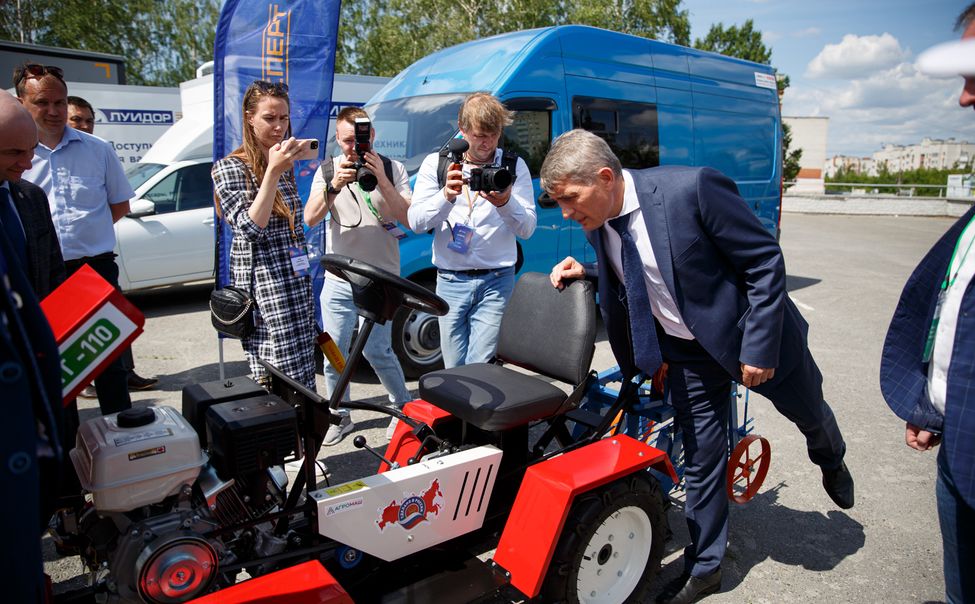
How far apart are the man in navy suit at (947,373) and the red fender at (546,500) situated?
3.05 ft

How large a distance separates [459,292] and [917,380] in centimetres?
218

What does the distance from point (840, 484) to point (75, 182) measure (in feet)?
15.1

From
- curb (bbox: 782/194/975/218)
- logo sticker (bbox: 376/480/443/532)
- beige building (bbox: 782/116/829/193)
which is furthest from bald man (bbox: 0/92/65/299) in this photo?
beige building (bbox: 782/116/829/193)

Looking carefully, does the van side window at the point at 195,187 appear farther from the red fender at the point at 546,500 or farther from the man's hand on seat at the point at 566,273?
the red fender at the point at 546,500

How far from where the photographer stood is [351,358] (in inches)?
80.9

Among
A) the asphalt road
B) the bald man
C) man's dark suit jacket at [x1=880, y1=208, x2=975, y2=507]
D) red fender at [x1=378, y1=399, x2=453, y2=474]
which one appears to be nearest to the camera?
the bald man

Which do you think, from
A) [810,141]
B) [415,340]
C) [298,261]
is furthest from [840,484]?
[810,141]

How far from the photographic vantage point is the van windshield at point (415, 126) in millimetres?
5359

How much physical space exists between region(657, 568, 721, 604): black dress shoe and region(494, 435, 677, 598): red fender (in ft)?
1.73

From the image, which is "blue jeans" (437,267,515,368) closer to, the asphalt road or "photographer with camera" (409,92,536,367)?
"photographer with camera" (409,92,536,367)

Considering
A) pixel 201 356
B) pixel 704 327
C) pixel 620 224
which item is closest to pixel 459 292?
pixel 620 224

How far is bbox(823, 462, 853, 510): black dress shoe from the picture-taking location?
117 inches

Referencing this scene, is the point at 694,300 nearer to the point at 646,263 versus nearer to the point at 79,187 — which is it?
the point at 646,263

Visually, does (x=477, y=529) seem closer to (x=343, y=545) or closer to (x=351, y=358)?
(x=343, y=545)
